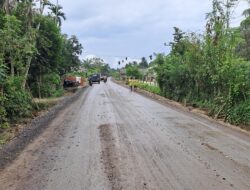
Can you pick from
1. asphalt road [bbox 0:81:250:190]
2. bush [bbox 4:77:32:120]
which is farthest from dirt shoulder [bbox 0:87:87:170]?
bush [bbox 4:77:32:120]

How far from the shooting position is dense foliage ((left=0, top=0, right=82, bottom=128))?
717 inches

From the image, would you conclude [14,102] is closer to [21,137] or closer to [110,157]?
[21,137]

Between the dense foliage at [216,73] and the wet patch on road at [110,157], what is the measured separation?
21.7 feet

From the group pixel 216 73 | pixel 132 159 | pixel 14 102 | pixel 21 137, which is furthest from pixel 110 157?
pixel 216 73

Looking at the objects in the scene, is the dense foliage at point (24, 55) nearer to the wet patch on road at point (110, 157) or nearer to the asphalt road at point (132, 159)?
the asphalt road at point (132, 159)

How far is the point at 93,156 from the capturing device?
10.5 metres

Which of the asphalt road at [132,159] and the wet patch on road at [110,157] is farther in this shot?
the wet patch on road at [110,157]

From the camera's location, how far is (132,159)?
32.8 feet

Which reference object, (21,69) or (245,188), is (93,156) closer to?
(245,188)

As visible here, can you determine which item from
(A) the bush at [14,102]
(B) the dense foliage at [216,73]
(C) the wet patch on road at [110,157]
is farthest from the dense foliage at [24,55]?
(B) the dense foliage at [216,73]

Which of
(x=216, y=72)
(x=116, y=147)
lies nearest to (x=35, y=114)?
(x=216, y=72)

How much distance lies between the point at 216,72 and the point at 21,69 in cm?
1080

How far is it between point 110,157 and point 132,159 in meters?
0.59

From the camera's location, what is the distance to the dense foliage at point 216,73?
768 inches
